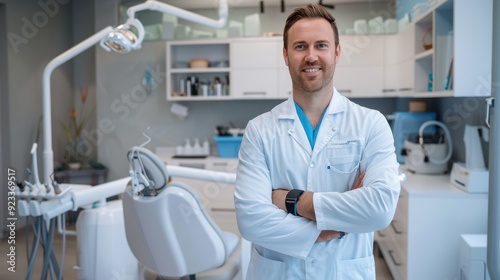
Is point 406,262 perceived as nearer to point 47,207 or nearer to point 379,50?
point 47,207

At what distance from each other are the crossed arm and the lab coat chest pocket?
1.5 inches

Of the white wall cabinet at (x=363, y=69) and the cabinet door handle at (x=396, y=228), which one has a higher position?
the white wall cabinet at (x=363, y=69)

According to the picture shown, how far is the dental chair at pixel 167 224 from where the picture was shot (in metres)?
2.30

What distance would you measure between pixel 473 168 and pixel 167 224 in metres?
1.90

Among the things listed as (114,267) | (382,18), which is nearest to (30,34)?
(114,267)

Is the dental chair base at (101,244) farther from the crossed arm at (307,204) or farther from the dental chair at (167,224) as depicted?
the crossed arm at (307,204)

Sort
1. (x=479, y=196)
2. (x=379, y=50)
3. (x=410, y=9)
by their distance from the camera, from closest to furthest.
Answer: (x=479, y=196)
(x=410, y=9)
(x=379, y=50)

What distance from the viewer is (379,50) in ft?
15.8

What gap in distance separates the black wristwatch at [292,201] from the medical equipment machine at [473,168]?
1796mm

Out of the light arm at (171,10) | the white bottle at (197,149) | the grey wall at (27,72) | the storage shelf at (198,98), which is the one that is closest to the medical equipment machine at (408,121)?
the storage shelf at (198,98)

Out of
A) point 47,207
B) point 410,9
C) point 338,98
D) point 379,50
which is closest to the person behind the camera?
point 338,98

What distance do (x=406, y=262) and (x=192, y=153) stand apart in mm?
2681

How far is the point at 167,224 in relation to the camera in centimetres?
233

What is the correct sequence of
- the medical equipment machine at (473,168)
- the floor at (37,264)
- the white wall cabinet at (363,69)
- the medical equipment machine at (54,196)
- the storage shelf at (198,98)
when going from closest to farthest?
the medical equipment machine at (54,196), the medical equipment machine at (473,168), the floor at (37,264), the white wall cabinet at (363,69), the storage shelf at (198,98)
